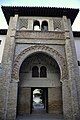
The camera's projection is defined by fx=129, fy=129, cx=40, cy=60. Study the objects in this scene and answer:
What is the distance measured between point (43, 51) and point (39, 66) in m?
1.75

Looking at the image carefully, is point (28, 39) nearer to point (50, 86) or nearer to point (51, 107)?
point (50, 86)

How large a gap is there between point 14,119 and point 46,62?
16.9 feet

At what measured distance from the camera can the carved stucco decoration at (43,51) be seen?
909 centimetres

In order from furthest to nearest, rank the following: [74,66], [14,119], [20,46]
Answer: [20,46] → [74,66] → [14,119]

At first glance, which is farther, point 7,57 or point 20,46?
point 20,46

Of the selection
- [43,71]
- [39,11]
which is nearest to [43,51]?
[43,71]

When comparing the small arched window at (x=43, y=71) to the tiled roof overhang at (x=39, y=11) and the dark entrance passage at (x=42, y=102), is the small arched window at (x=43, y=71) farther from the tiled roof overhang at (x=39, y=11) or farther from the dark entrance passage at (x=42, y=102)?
the tiled roof overhang at (x=39, y=11)

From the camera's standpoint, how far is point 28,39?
1010cm

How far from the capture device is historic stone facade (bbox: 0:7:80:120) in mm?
8359

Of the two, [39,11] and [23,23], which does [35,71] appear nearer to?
[23,23]

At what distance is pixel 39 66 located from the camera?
11016 mm

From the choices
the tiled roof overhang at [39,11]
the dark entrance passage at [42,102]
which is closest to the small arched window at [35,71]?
the dark entrance passage at [42,102]

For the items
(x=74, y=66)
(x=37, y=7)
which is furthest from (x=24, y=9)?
(x=74, y=66)

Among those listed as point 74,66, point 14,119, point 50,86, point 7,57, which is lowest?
point 14,119
